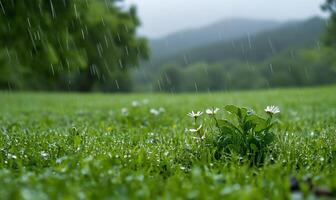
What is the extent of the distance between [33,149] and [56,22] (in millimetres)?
10004

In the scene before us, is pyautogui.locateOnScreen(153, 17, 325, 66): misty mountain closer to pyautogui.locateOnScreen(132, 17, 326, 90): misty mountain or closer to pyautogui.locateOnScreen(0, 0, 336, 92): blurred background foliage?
pyautogui.locateOnScreen(132, 17, 326, 90): misty mountain

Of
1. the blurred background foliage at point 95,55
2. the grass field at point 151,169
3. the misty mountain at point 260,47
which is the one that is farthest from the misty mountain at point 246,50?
the grass field at point 151,169

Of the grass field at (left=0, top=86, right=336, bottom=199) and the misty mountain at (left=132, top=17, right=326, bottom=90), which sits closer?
the grass field at (left=0, top=86, right=336, bottom=199)

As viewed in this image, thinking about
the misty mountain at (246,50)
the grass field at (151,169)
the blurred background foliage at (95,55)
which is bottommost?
the grass field at (151,169)

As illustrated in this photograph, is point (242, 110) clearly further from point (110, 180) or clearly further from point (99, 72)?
point (99, 72)

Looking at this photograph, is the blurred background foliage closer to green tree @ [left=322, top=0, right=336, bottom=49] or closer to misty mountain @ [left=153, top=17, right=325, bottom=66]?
green tree @ [left=322, top=0, right=336, bottom=49]

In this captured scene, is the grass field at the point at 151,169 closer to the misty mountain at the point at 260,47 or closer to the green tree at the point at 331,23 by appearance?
the green tree at the point at 331,23

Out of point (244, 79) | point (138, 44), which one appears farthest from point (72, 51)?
point (244, 79)

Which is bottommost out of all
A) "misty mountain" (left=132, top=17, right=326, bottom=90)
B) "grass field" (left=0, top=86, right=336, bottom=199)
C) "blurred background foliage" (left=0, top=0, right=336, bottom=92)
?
"grass field" (left=0, top=86, right=336, bottom=199)

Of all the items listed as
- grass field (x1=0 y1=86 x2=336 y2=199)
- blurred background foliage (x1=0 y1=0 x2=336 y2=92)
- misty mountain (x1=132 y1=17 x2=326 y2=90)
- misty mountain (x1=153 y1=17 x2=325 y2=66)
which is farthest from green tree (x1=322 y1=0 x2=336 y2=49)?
misty mountain (x1=153 y1=17 x2=325 y2=66)

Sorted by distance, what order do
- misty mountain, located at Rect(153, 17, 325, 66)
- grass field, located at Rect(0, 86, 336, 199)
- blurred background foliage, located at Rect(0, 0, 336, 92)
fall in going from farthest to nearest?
misty mountain, located at Rect(153, 17, 325, 66), blurred background foliage, located at Rect(0, 0, 336, 92), grass field, located at Rect(0, 86, 336, 199)

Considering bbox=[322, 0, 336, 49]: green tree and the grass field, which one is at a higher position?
bbox=[322, 0, 336, 49]: green tree

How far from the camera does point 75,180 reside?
2.59 m

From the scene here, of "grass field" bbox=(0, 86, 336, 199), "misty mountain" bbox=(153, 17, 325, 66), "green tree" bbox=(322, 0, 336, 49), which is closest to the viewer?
"grass field" bbox=(0, 86, 336, 199)
